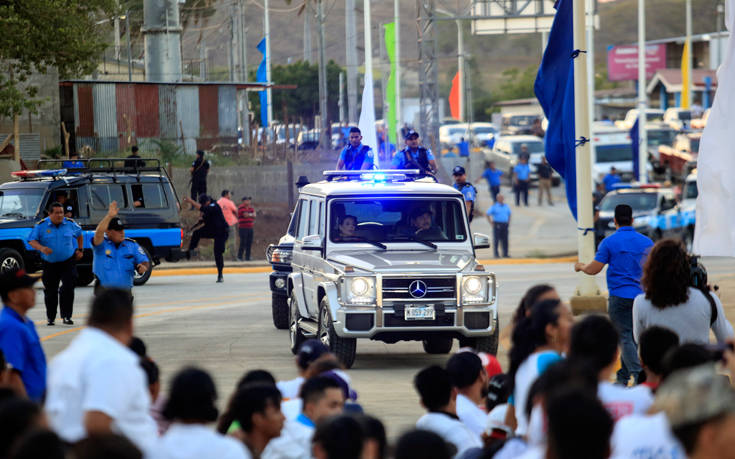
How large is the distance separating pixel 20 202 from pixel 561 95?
1249 cm

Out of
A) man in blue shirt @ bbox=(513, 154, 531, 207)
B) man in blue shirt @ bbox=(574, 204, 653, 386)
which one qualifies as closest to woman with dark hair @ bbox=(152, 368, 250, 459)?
man in blue shirt @ bbox=(574, 204, 653, 386)

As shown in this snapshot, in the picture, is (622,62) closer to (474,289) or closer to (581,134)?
(581,134)

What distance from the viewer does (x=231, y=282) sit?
87.2 feet

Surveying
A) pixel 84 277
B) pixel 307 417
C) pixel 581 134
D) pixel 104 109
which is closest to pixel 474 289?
pixel 581 134

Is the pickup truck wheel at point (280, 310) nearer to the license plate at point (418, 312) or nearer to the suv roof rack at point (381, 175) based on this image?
the suv roof rack at point (381, 175)

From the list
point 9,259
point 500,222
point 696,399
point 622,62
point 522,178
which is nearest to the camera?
point 696,399

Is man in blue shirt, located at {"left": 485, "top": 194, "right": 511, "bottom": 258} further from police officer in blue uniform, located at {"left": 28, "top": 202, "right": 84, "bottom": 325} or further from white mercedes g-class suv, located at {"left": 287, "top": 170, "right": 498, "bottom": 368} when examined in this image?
white mercedes g-class suv, located at {"left": 287, "top": 170, "right": 498, "bottom": 368}

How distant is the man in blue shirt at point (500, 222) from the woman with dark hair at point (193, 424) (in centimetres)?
2698

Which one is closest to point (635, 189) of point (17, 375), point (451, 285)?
point (451, 285)

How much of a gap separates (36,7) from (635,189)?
17968 millimetres

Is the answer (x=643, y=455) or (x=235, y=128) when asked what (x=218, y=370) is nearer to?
(x=643, y=455)

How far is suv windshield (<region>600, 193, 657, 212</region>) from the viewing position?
35688 millimetres

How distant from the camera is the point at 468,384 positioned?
7480 mm

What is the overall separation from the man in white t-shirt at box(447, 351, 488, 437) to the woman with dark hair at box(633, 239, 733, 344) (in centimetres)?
187
